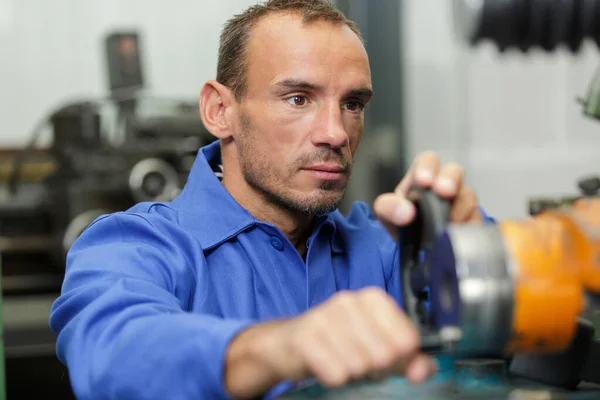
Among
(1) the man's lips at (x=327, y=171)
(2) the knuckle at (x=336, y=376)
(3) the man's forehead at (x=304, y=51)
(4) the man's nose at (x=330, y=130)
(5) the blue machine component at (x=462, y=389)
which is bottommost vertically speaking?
(5) the blue machine component at (x=462, y=389)

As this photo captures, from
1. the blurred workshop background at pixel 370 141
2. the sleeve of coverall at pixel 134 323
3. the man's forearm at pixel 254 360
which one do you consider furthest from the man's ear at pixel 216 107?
the blurred workshop background at pixel 370 141

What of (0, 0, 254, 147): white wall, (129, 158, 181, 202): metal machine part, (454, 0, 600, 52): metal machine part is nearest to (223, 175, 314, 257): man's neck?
(454, 0, 600, 52): metal machine part

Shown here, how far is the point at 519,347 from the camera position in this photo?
2.19ft

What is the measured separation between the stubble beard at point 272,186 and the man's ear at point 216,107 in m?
0.06

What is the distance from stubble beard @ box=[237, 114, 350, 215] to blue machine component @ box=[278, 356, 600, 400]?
371 mm

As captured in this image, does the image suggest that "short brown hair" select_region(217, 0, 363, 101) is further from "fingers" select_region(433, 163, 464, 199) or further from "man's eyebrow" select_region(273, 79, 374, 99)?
"fingers" select_region(433, 163, 464, 199)

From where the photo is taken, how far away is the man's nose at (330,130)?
1148mm

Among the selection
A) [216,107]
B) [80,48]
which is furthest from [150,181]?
[216,107]

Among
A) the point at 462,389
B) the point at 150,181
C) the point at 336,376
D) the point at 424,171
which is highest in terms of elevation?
the point at 424,171

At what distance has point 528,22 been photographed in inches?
30.3

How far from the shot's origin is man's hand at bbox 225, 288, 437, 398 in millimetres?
567

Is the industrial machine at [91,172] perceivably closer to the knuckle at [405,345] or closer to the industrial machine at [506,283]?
the industrial machine at [506,283]

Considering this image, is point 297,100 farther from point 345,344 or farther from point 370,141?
point 370,141

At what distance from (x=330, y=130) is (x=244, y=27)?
10.9 inches
